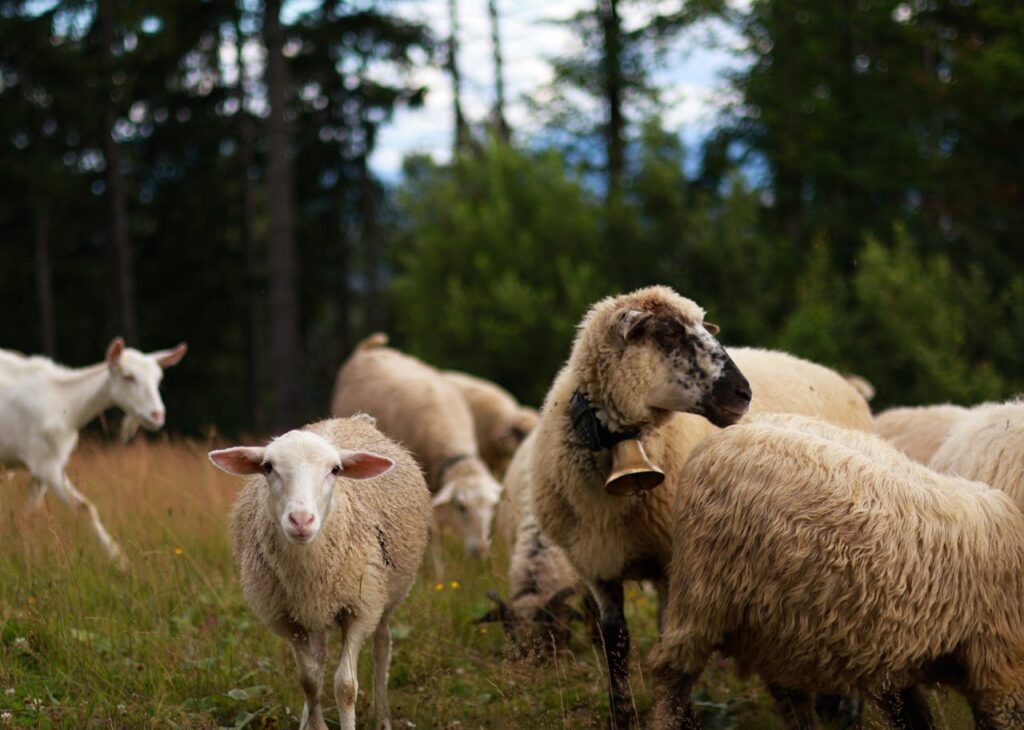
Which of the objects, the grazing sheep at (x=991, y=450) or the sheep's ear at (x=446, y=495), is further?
the sheep's ear at (x=446, y=495)

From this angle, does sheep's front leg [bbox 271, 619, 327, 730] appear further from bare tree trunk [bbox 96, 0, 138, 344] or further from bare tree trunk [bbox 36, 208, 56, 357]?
bare tree trunk [bbox 36, 208, 56, 357]

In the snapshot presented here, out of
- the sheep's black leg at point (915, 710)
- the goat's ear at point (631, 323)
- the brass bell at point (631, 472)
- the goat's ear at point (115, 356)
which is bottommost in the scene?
the sheep's black leg at point (915, 710)

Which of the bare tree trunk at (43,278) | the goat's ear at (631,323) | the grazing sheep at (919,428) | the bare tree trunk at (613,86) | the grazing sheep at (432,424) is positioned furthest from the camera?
the bare tree trunk at (613,86)

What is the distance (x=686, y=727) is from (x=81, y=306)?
96.0ft

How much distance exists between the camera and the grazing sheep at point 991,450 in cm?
470

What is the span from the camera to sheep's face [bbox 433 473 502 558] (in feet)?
28.9

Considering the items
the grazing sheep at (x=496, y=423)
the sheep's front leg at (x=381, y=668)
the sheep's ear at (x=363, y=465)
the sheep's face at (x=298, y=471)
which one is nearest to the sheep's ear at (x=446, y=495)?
the grazing sheep at (x=496, y=423)

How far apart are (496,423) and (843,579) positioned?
9.00 m

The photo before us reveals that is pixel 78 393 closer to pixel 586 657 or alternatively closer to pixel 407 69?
pixel 586 657

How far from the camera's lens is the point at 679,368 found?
4863mm

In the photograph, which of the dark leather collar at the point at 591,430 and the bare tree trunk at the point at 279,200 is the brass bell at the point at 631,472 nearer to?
the dark leather collar at the point at 591,430

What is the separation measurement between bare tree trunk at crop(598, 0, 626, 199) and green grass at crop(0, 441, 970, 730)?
18511 millimetres

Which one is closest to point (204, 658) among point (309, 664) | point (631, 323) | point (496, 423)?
point (309, 664)

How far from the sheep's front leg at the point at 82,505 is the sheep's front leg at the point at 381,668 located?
1.83 m
